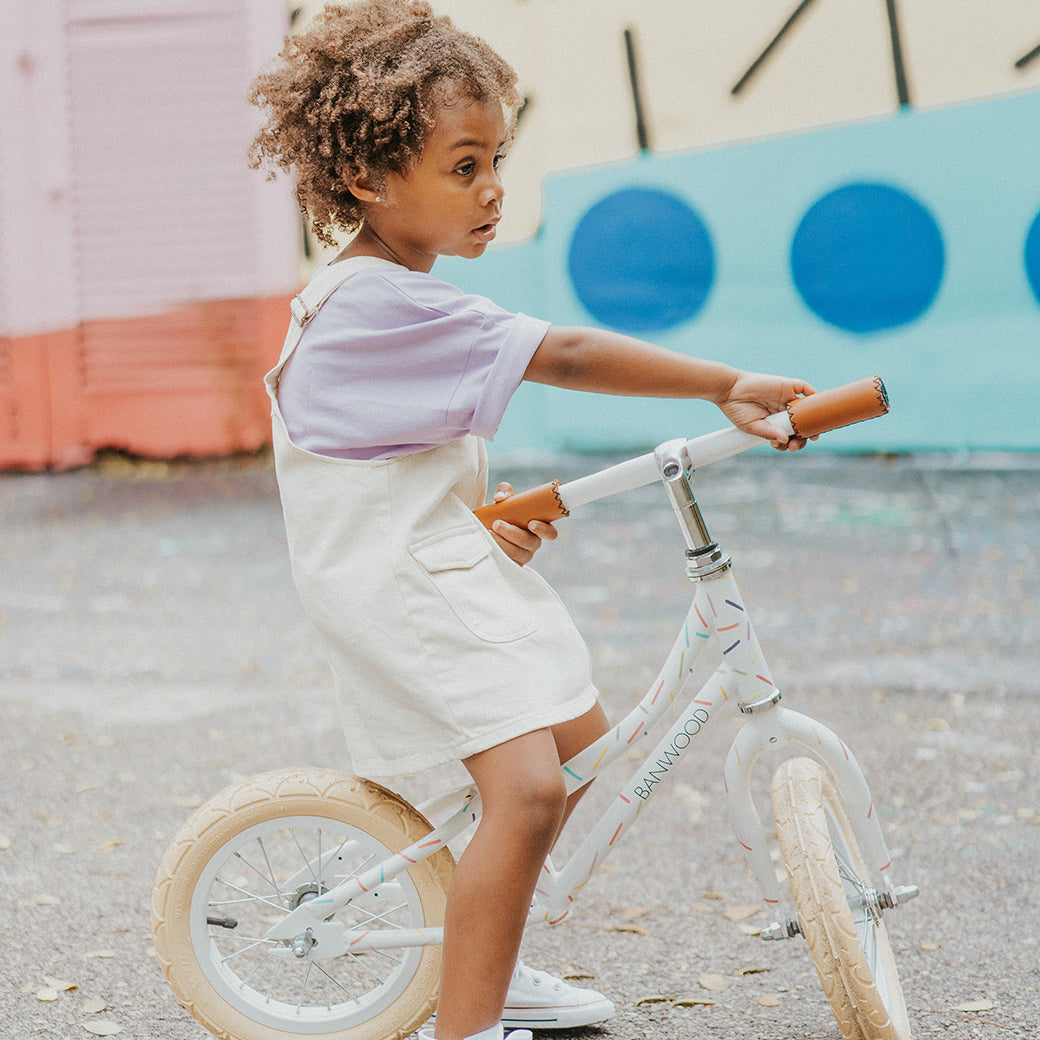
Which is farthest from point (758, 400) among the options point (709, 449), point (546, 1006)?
point (546, 1006)

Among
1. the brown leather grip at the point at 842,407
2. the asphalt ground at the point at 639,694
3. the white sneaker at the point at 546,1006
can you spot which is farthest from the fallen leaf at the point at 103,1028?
the brown leather grip at the point at 842,407

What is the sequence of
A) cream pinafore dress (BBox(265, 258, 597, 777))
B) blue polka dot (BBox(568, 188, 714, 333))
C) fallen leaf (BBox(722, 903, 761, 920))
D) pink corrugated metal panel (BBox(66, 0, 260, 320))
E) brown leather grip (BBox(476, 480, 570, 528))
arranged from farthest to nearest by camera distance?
pink corrugated metal panel (BBox(66, 0, 260, 320))
blue polka dot (BBox(568, 188, 714, 333))
fallen leaf (BBox(722, 903, 761, 920))
brown leather grip (BBox(476, 480, 570, 528))
cream pinafore dress (BBox(265, 258, 597, 777))

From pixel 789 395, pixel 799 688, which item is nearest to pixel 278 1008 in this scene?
pixel 789 395

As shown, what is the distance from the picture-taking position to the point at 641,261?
7410 millimetres

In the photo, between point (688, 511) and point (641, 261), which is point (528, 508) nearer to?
point (688, 511)

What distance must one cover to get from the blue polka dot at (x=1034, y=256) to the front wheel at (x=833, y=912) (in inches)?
212

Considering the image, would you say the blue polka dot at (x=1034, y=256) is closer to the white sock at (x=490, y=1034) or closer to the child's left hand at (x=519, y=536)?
the child's left hand at (x=519, y=536)

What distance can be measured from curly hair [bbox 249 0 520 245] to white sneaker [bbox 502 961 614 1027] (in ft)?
4.26

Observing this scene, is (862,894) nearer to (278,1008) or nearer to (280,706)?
(278,1008)

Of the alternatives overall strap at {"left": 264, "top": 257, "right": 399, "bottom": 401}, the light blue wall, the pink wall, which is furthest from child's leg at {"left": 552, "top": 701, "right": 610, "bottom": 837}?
the pink wall

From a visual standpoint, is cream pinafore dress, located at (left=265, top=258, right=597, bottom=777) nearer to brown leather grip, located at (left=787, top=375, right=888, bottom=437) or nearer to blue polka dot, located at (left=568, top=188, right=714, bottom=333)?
brown leather grip, located at (left=787, top=375, right=888, bottom=437)

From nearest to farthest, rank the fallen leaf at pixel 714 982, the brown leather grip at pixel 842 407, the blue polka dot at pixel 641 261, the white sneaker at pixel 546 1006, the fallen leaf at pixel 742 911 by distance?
the brown leather grip at pixel 842 407 < the white sneaker at pixel 546 1006 < the fallen leaf at pixel 714 982 < the fallen leaf at pixel 742 911 < the blue polka dot at pixel 641 261

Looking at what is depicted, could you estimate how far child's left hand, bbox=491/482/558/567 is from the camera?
2152 millimetres

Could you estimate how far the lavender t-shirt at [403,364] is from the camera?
6.24 ft
